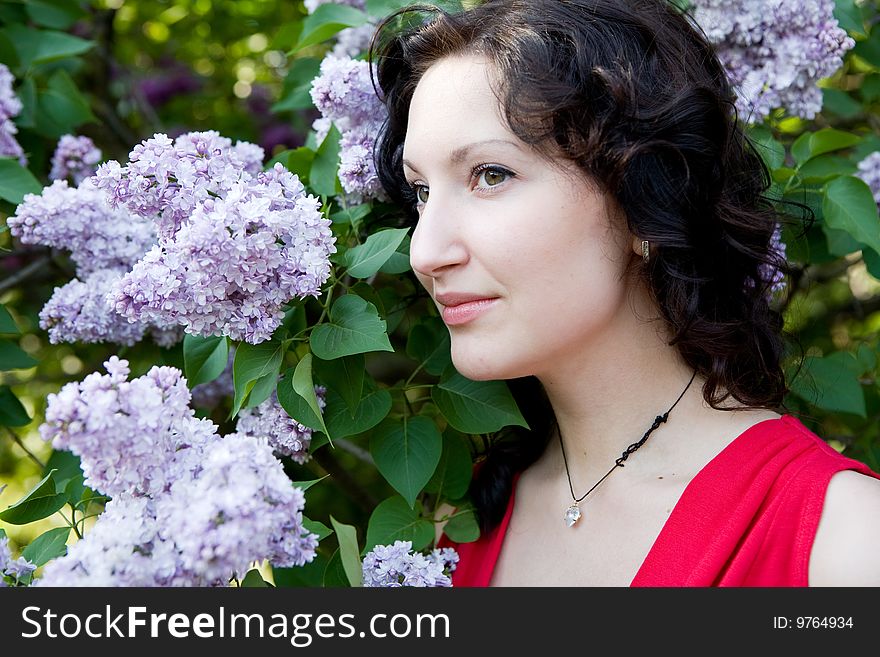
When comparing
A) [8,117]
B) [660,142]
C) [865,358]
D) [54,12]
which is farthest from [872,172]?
[54,12]

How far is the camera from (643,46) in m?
1.59

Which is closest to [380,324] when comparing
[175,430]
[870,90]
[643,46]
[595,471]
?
[175,430]

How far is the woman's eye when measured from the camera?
1448mm

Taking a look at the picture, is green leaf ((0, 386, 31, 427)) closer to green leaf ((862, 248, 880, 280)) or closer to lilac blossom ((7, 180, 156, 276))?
lilac blossom ((7, 180, 156, 276))

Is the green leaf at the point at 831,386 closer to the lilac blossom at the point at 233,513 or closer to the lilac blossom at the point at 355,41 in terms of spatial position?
the lilac blossom at the point at 355,41

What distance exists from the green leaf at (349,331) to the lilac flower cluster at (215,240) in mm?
85

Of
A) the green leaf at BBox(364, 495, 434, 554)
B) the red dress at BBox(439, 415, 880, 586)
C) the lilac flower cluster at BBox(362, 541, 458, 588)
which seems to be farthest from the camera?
the green leaf at BBox(364, 495, 434, 554)

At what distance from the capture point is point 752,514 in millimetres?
1417

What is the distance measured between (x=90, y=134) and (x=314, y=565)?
1882 mm

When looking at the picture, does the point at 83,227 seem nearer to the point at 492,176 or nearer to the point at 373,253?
the point at 373,253

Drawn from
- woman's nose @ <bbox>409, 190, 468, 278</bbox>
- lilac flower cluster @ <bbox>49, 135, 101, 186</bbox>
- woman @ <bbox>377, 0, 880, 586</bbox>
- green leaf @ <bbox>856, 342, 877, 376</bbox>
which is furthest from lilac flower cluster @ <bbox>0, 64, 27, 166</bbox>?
green leaf @ <bbox>856, 342, 877, 376</bbox>

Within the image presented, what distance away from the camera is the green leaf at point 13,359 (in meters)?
1.90

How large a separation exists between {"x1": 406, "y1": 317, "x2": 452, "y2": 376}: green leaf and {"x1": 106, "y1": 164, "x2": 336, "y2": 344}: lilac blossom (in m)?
0.40
